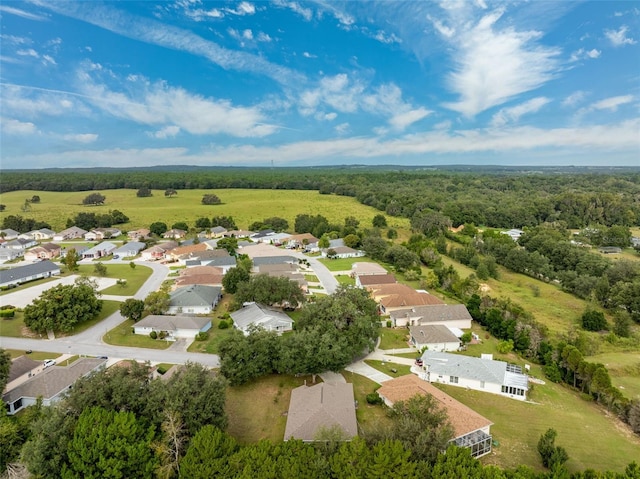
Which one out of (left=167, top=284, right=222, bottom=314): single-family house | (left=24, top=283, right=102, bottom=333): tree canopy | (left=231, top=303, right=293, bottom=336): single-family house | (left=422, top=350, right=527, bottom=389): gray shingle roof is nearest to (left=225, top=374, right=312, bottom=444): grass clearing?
(left=231, top=303, right=293, bottom=336): single-family house

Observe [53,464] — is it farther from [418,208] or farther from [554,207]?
[554,207]

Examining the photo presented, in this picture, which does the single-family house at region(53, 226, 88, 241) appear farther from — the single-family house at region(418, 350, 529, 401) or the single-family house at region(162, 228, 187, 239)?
the single-family house at region(418, 350, 529, 401)

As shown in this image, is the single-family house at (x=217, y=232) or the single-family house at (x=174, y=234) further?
the single-family house at (x=217, y=232)

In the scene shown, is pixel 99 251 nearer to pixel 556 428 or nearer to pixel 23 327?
pixel 23 327

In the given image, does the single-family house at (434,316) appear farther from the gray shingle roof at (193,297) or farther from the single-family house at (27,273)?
the single-family house at (27,273)

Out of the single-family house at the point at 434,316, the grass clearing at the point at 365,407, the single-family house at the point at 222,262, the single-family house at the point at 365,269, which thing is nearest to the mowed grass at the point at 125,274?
the single-family house at the point at 222,262

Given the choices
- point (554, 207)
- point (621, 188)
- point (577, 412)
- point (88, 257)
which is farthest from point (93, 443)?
point (621, 188)

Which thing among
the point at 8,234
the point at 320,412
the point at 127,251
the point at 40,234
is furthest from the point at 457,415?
the point at 8,234
